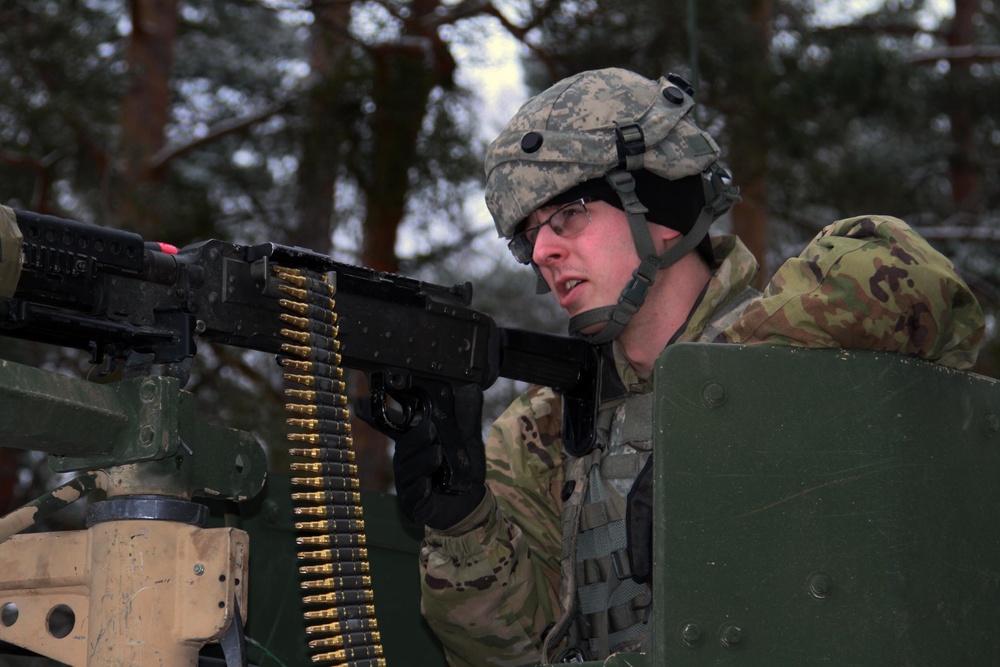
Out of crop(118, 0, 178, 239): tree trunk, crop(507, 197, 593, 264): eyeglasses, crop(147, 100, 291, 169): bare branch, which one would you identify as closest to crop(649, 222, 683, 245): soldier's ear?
crop(507, 197, 593, 264): eyeglasses

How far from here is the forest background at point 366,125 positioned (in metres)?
9.25

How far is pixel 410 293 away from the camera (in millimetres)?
3863

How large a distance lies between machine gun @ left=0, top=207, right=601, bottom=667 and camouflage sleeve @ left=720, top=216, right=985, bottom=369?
3.56ft

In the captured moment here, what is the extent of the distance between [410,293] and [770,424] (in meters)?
1.49

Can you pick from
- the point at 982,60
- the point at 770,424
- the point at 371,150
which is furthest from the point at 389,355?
the point at 982,60

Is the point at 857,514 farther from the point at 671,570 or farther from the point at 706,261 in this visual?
the point at 706,261

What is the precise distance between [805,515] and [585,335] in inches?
63.0

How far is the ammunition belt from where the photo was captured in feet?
11.1

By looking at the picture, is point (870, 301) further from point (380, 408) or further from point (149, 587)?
point (149, 587)

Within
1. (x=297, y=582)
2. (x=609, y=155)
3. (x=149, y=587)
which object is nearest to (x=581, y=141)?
(x=609, y=155)

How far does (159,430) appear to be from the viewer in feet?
9.24

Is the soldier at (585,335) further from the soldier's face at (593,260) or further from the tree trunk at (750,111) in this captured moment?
the tree trunk at (750,111)

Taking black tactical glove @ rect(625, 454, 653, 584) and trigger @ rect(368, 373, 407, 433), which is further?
trigger @ rect(368, 373, 407, 433)

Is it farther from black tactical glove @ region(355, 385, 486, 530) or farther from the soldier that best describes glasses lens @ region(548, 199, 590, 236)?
black tactical glove @ region(355, 385, 486, 530)
